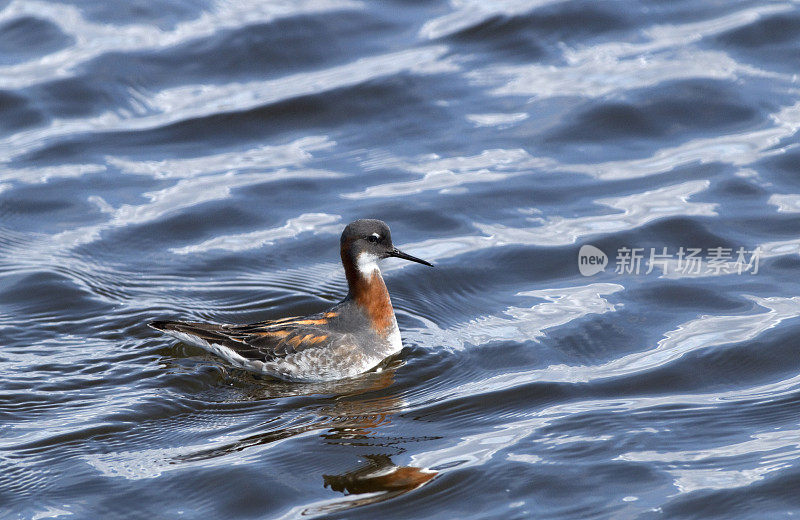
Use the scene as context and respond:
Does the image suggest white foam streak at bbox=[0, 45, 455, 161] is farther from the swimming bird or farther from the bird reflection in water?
the bird reflection in water

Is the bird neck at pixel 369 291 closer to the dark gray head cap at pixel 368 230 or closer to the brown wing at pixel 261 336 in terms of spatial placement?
the dark gray head cap at pixel 368 230

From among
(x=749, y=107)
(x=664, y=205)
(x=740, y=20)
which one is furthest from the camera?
(x=740, y=20)


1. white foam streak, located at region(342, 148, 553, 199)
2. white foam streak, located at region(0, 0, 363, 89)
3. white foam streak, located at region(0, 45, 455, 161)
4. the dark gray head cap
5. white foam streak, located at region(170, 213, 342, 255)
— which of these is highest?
white foam streak, located at region(0, 0, 363, 89)

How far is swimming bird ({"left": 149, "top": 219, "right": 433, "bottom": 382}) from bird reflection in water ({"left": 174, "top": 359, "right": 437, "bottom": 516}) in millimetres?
146

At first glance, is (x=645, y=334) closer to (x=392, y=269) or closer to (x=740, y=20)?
(x=392, y=269)

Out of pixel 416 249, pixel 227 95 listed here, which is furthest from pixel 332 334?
pixel 227 95

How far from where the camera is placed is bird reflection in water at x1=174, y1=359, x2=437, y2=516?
7.59 m

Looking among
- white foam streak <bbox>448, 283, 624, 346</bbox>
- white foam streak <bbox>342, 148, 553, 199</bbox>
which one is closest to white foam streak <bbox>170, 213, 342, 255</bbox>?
white foam streak <bbox>342, 148, 553, 199</bbox>

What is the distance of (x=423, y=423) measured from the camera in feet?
27.7

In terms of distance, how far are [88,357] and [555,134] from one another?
262 inches

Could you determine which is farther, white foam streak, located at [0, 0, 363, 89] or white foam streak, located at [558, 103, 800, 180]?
white foam streak, located at [0, 0, 363, 89]

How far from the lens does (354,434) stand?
834cm

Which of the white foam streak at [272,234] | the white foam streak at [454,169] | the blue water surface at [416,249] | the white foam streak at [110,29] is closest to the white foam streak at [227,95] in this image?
the blue water surface at [416,249]

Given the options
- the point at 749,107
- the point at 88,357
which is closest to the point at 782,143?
the point at 749,107
